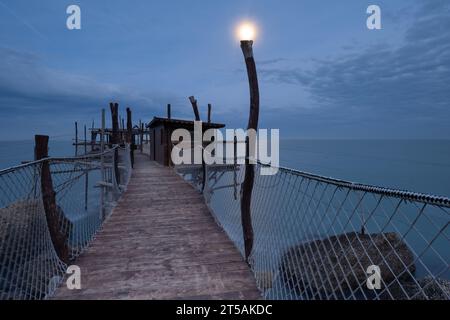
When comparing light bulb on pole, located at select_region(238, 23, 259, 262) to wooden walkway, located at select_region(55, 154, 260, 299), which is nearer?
wooden walkway, located at select_region(55, 154, 260, 299)

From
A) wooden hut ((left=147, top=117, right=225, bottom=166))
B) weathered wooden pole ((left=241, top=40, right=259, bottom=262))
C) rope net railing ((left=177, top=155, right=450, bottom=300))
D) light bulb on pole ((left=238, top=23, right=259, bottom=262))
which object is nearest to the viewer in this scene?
rope net railing ((left=177, top=155, right=450, bottom=300))

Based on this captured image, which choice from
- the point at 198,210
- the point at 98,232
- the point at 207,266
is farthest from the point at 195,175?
the point at 207,266

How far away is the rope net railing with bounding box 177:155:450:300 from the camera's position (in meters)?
2.23

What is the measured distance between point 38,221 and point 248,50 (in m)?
4.34

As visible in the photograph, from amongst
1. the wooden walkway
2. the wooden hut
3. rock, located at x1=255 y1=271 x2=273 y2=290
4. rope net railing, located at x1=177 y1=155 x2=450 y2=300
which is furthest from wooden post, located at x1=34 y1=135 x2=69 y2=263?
the wooden hut

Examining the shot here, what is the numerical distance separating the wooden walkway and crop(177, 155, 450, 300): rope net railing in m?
Result: 0.37

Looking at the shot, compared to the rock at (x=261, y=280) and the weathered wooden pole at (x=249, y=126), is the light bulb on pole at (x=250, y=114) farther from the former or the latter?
the rock at (x=261, y=280)

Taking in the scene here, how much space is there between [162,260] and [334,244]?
1259 cm

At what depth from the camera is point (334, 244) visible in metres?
14.0

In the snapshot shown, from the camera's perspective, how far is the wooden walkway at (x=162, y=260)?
312cm

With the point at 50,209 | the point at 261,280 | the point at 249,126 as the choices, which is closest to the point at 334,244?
the point at 261,280

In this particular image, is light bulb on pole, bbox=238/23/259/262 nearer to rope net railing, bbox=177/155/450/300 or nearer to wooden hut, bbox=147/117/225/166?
rope net railing, bbox=177/155/450/300

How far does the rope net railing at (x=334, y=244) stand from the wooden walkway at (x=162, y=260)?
0.37 meters
